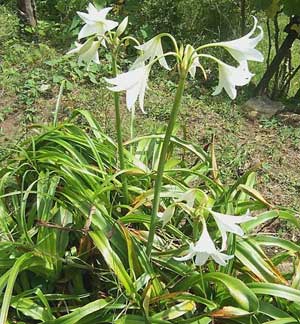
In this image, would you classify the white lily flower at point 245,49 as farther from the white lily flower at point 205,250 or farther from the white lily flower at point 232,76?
the white lily flower at point 205,250

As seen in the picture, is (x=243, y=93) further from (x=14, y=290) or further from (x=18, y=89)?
(x=14, y=290)

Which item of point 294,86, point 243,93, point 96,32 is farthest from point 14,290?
point 294,86

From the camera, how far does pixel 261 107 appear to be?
514 cm

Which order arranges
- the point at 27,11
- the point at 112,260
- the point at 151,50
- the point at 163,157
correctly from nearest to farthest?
the point at 151,50, the point at 163,157, the point at 112,260, the point at 27,11

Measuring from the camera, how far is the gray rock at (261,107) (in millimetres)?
5074

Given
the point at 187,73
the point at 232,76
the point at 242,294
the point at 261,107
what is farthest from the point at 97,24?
the point at 261,107

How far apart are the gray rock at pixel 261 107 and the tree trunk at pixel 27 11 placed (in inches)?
83.3

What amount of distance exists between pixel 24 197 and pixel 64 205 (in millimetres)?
177

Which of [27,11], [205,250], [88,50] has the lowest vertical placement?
[27,11]

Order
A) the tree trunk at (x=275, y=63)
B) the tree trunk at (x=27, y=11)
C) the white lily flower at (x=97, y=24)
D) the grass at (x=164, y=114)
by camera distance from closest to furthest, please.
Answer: the white lily flower at (x=97, y=24) < the grass at (x=164, y=114) < the tree trunk at (x=275, y=63) < the tree trunk at (x=27, y=11)

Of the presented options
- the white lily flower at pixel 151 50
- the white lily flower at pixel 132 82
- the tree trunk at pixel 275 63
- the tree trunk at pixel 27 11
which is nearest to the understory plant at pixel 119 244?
the white lily flower at pixel 151 50

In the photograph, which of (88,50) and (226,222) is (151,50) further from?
(226,222)

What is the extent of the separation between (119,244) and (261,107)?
2.74 metres

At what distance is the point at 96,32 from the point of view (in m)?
2.43
